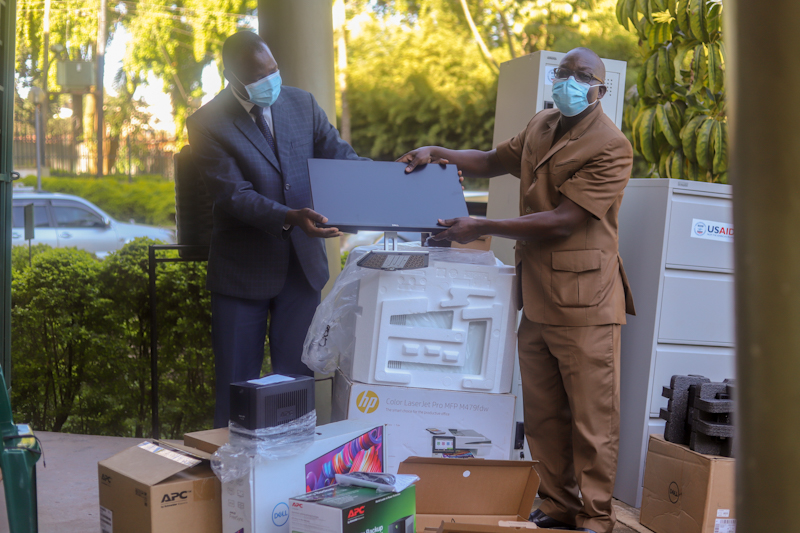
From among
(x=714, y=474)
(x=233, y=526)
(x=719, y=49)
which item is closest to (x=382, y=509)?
(x=233, y=526)

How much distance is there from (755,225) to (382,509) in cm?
171

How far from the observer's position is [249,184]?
2447 mm

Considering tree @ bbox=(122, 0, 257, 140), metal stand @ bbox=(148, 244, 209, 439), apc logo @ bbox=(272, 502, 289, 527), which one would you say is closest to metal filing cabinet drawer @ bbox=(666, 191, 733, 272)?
apc logo @ bbox=(272, 502, 289, 527)

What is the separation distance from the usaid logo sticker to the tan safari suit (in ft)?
2.08

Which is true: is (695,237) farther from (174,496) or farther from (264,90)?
(174,496)

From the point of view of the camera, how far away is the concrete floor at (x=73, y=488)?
2.58m

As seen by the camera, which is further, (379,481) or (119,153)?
(119,153)

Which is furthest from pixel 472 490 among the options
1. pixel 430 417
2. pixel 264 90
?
pixel 264 90

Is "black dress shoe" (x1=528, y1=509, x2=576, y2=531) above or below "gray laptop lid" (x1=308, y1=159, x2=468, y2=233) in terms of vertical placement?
below

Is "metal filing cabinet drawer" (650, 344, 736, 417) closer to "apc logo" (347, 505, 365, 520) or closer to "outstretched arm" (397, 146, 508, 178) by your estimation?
"outstretched arm" (397, 146, 508, 178)

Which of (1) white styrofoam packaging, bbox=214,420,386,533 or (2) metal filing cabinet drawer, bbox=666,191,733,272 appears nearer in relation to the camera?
(1) white styrofoam packaging, bbox=214,420,386,533

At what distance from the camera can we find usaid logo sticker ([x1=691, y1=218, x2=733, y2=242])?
283 cm

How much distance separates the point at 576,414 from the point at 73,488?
220 cm

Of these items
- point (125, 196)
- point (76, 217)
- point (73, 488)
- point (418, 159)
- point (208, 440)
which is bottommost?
point (73, 488)
